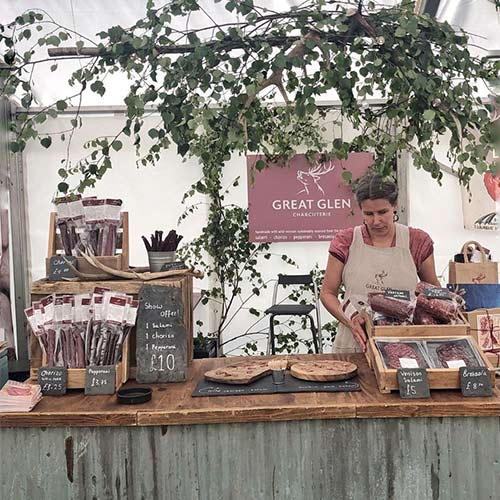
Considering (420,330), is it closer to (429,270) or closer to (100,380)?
(429,270)

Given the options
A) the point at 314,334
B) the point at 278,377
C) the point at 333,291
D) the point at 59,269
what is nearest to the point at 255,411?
the point at 278,377

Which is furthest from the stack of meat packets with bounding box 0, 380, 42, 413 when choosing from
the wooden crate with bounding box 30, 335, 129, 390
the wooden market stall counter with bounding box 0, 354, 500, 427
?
the wooden crate with bounding box 30, 335, 129, 390

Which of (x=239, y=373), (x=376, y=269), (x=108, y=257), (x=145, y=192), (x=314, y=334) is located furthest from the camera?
(x=314, y=334)

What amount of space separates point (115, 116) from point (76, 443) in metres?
3.11

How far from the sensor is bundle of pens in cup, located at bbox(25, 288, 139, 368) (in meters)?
1.90

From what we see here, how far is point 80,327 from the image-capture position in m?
1.90

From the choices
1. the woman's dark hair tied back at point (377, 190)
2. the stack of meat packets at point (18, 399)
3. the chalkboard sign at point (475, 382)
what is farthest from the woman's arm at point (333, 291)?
the stack of meat packets at point (18, 399)

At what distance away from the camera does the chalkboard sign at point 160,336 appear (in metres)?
1.93

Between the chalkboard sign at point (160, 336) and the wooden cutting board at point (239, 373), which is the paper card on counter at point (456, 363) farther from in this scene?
the chalkboard sign at point (160, 336)

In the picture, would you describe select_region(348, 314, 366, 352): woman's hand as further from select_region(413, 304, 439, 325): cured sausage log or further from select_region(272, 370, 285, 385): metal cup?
select_region(272, 370, 285, 385): metal cup

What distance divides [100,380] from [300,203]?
3.06m

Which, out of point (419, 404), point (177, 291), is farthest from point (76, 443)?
point (419, 404)

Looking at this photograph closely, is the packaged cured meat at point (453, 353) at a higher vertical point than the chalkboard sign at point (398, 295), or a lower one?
lower

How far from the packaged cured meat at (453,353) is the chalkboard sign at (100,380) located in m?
0.96
